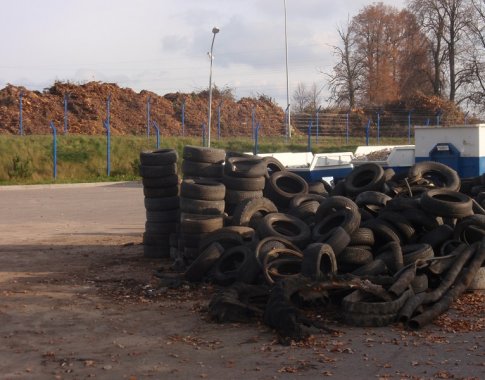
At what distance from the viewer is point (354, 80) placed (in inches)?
2790

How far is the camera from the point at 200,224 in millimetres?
12336

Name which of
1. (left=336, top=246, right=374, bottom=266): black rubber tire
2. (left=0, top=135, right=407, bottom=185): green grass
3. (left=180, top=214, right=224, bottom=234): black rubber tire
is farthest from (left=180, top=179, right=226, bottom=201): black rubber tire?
(left=0, top=135, right=407, bottom=185): green grass

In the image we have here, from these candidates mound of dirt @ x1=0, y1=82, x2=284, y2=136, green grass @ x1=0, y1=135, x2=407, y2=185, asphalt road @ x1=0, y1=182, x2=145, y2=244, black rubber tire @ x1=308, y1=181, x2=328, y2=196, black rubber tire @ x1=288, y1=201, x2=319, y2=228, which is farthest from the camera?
mound of dirt @ x1=0, y1=82, x2=284, y2=136

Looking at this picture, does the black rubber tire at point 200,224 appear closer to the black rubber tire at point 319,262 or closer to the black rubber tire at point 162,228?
the black rubber tire at point 162,228

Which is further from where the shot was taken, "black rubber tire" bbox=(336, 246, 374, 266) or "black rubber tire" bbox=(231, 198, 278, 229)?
"black rubber tire" bbox=(231, 198, 278, 229)

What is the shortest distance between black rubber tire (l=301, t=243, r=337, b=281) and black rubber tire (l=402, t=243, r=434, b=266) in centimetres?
100

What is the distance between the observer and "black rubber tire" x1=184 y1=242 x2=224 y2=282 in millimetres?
11195

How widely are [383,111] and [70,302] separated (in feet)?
174

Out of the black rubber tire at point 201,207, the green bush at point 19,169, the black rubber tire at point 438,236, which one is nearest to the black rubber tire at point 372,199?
the black rubber tire at point 438,236

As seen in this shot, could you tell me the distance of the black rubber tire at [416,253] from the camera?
10383mm

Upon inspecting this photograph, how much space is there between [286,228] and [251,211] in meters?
0.67

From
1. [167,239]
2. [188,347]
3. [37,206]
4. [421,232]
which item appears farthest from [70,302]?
[37,206]

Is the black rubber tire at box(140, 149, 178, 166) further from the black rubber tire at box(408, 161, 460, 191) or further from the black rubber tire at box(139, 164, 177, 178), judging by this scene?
the black rubber tire at box(408, 161, 460, 191)

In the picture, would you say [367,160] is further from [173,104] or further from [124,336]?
[173,104]
